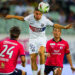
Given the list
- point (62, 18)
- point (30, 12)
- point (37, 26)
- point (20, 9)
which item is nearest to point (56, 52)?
point (37, 26)

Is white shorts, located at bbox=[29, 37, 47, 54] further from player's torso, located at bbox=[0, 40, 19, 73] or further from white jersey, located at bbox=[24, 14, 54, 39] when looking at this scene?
player's torso, located at bbox=[0, 40, 19, 73]

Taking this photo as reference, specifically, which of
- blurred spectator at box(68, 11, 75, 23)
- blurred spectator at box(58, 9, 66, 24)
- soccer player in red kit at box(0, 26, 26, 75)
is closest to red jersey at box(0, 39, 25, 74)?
soccer player in red kit at box(0, 26, 26, 75)

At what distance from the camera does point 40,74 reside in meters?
7.49

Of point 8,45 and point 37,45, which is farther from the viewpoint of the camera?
point 37,45

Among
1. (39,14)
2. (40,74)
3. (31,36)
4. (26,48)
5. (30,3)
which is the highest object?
(39,14)

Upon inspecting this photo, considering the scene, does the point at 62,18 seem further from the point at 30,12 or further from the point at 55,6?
the point at 30,12

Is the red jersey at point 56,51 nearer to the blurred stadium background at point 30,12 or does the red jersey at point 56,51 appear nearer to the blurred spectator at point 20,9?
the blurred stadium background at point 30,12

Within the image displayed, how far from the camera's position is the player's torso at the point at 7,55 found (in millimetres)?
6188

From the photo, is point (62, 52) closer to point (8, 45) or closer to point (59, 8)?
point (8, 45)

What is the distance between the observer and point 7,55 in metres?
6.20

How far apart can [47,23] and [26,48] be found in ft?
22.1

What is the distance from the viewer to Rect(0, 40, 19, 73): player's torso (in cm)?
619

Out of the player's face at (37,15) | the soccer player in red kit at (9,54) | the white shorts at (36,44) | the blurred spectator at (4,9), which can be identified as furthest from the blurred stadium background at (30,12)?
the soccer player in red kit at (9,54)

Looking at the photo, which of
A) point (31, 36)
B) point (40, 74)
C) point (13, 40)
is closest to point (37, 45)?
point (31, 36)
